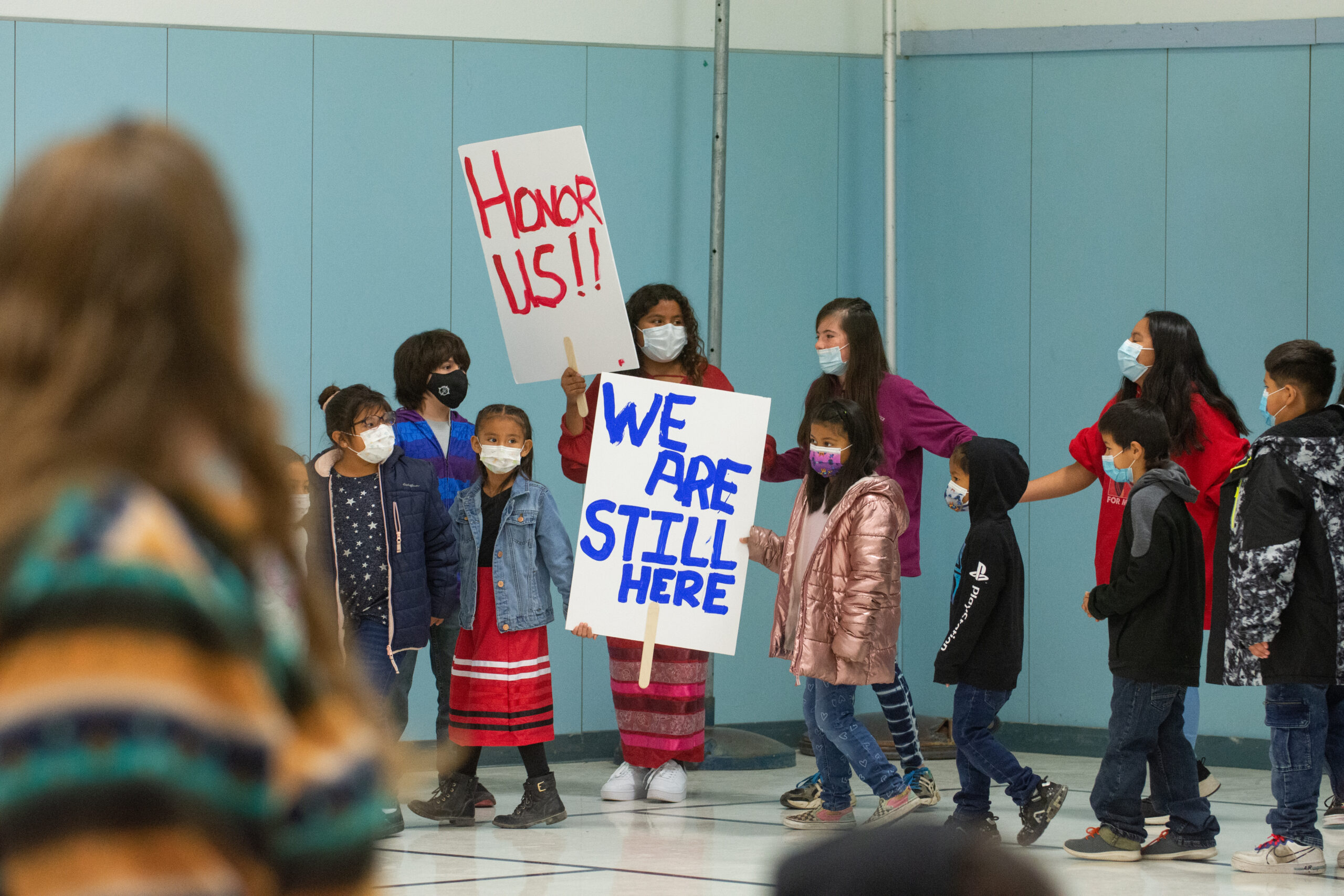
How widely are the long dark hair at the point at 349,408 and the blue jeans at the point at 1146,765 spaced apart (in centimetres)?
274

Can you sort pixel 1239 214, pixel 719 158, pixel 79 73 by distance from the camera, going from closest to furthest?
pixel 79 73
pixel 1239 214
pixel 719 158

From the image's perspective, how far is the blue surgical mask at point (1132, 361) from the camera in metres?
6.46

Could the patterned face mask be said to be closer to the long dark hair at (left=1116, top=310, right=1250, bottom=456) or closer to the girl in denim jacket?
the girl in denim jacket

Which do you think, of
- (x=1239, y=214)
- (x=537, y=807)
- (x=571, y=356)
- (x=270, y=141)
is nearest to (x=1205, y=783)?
(x=537, y=807)

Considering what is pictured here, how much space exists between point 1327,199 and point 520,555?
4.28 meters

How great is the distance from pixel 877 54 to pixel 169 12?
370 centimetres

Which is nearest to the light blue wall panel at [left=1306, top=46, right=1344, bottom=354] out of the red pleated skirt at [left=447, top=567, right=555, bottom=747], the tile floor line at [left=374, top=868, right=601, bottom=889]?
the red pleated skirt at [left=447, top=567, right=555, bottom=747]

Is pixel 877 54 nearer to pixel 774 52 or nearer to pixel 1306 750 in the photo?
pixel 774 52

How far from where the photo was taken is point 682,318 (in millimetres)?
6711

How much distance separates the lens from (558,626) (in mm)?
8109

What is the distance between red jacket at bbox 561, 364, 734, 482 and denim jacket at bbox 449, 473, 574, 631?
38 cm

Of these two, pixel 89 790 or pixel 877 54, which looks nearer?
pixel 89 790

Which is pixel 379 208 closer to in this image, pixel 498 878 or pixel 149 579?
pixel 498 878

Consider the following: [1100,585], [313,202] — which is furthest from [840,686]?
[313,202]
